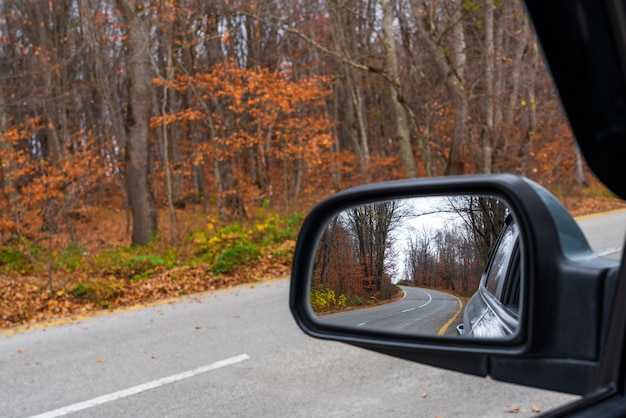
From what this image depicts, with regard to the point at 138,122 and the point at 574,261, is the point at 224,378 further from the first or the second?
the point at 138,122

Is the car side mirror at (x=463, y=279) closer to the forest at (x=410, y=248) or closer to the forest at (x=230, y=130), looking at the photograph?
the forest at (x=410, y=248)

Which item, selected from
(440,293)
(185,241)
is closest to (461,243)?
(440,293)

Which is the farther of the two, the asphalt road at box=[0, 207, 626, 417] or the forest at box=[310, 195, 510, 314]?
the asphalt road at box=[0, 207, 626, 417]

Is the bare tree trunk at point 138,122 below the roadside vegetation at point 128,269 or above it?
above

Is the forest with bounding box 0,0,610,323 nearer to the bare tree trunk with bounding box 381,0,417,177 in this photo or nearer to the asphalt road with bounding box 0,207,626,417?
the bare tree trunk with bounding box 381,0,417,177

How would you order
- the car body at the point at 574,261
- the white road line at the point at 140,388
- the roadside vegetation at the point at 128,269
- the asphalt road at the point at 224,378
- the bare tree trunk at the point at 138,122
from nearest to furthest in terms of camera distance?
the car body at the point at 574,261 → the asphalt road at the point at 224,378 → the white road line at the point at 140,388 → the roadside vegetation at the point at 128,269 → the bare tree trunk at the point at 138,122

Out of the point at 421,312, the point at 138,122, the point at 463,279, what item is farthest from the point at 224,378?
the point at 138,122

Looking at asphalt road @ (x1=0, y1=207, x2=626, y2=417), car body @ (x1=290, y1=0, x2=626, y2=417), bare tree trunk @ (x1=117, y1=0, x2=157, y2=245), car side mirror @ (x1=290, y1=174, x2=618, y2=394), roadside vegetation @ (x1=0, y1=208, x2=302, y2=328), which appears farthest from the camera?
bare tree trunk @ (x1=117, y1=0, x2=157, y2=245)

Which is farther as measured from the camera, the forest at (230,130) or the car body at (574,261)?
the forest at (230,130)

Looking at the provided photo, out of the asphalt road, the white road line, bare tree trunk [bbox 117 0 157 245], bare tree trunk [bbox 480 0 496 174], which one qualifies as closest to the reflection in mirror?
the asphalt road

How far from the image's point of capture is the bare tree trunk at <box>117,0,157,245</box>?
49.3ft

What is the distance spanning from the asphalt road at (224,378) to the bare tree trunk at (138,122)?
27.3 ft

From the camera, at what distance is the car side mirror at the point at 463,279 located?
1106 mm

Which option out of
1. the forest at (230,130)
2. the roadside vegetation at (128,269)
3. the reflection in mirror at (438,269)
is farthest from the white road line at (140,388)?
the roadside vegetation at (128,269)
